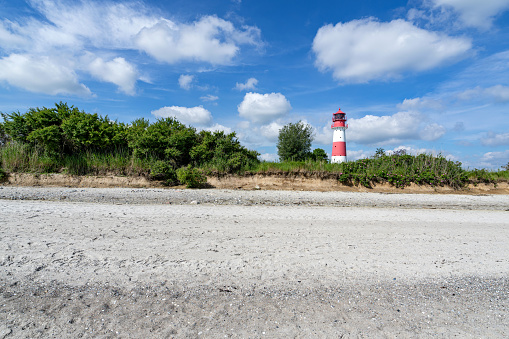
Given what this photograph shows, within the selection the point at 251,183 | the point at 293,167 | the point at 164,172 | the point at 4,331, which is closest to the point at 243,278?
the point at 4,331

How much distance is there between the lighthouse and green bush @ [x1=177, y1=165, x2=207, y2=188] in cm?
1663

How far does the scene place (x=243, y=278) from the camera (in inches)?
151

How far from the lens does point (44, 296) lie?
3205 mm

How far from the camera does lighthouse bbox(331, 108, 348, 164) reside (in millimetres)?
26462

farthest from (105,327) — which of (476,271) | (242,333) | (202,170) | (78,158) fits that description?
(78,158)

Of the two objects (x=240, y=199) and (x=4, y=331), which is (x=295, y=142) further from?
(x=4, y=331)

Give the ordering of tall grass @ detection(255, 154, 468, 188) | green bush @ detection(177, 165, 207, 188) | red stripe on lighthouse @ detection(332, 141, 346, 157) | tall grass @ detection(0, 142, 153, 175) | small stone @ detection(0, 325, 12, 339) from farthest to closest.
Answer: red stripe on lighthouse @ detection(332, 141, 346, 157) < tall grass @ detection(255, 154, 468, 188) < tall grass @ detection(0, 142, 153, 175) < green bush @ detection(177, 165, 207, 188) < small stone @ detection(0, 325, 12, 339)

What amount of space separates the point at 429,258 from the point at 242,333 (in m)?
4.07

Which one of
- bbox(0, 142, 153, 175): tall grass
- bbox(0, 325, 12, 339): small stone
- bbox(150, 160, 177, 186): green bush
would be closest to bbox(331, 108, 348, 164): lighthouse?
bbox(150, 160, 177, 186): green bush

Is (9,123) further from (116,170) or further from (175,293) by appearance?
(175,293)

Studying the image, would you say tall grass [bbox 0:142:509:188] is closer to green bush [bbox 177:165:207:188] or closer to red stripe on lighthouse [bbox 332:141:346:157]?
green bush [bbox 177:165:207:188]

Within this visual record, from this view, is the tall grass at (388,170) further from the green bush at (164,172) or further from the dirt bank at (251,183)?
the green bush at (164,172)

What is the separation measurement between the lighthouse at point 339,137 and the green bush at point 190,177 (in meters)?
16.6

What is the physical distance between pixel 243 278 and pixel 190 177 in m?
10.6
